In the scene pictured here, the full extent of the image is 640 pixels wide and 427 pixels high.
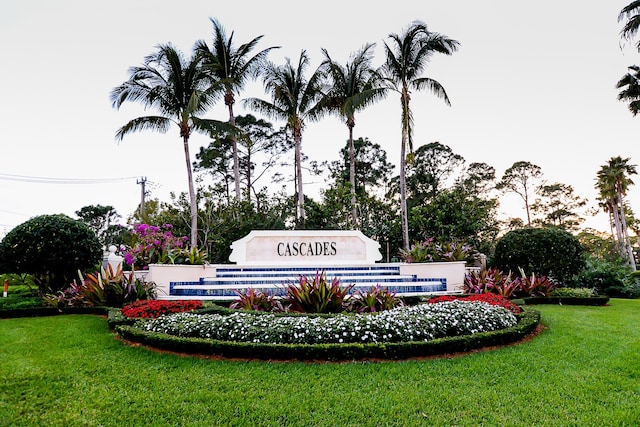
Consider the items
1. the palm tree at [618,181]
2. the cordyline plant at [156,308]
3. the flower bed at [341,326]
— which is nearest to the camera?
the flower bed at [341,326]

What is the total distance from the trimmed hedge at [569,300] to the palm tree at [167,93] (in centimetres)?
1157

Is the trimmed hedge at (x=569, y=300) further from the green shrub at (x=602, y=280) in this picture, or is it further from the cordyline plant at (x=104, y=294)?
the cordyline plant at (x=104, y=294)

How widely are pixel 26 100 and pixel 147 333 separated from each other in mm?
10185

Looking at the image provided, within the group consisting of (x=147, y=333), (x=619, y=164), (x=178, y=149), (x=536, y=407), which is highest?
(x=619, y=164)

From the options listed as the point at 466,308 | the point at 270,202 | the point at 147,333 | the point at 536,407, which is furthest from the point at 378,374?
the point at 270,202

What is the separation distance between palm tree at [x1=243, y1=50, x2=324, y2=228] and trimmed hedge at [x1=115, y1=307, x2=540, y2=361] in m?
13.5

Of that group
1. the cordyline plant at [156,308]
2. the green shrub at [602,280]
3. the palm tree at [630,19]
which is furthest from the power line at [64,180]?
the palm tree at [630,19]

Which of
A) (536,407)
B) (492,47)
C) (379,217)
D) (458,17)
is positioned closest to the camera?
(536,407)

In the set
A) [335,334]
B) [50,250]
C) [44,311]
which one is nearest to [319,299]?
[335,334]

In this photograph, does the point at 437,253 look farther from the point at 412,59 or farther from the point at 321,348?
the point at 412,59

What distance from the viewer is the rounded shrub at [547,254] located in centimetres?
1132

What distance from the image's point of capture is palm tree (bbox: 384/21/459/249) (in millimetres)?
15039

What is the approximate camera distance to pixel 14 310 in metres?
7.50

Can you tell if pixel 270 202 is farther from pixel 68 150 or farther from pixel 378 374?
pixel 378 374
